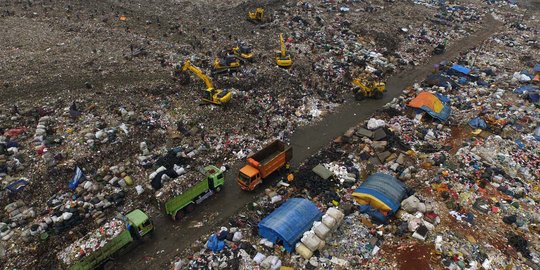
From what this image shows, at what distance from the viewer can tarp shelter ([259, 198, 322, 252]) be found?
1073 cm

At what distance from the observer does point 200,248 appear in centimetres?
1131

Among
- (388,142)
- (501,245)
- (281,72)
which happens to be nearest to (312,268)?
(501,245)

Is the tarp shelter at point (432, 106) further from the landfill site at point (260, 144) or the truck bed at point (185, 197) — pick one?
the truck bed at point (185, 197)

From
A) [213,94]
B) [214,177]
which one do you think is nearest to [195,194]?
[214,177]

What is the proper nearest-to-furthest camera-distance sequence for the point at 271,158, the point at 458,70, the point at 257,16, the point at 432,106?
the point at 271,158
the point at 432,106
the point at 458,70
the point at 257,16

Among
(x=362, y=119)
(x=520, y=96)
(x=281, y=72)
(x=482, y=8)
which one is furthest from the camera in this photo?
(x=482, y=8)

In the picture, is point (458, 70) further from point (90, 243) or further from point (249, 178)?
point (90, 243)

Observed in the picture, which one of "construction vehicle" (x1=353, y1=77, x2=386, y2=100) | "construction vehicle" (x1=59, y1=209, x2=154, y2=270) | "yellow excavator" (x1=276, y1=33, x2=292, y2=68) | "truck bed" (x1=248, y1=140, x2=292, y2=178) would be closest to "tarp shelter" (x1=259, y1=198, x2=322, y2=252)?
"truck bed" (x1=248, y1=140, x2=292, y2=178)

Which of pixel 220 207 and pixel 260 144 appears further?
pixel 260 144

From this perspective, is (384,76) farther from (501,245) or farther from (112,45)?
(112,45)

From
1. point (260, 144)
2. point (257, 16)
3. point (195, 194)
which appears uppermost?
point (257, 16)

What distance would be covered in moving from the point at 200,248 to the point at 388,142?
9200 millimetres

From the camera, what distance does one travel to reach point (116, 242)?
1044 cm

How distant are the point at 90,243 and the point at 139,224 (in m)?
1.43
